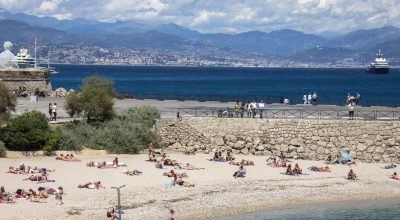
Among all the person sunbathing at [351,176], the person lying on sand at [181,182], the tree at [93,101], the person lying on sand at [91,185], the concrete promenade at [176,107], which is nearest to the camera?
the person lying on sand at [91,185]

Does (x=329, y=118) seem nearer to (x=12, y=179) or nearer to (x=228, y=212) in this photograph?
(x=228, y=212)

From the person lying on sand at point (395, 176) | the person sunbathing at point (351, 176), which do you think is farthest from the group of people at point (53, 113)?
the person lying on sand at point (395, 176)

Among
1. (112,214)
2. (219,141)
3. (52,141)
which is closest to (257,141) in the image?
(219,141)

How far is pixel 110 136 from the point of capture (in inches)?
1561

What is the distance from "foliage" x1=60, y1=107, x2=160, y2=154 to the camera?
128 ft

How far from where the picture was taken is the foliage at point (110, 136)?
128 ft

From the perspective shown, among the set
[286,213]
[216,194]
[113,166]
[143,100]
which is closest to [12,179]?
[113,166]

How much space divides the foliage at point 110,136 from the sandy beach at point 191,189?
1096mm

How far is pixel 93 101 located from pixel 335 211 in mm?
17413

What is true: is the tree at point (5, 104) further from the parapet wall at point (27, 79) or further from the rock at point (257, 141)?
the parapet wall at point (27, 79)

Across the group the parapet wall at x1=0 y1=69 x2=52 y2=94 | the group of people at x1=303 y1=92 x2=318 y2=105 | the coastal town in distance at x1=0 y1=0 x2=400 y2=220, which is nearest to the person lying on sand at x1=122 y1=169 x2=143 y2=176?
the coastal town in distance at x1=0 y1=0 x2=400 y2=220

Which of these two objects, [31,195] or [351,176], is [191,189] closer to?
[31,195]

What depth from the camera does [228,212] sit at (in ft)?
94.2

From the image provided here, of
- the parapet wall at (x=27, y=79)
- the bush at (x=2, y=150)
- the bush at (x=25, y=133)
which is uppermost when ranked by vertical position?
the parapet wall at (x=27, y=79)
